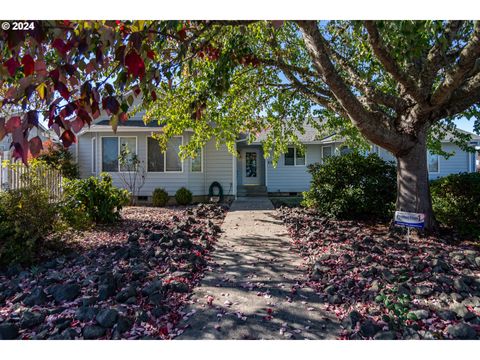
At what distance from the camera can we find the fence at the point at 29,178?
195 inches

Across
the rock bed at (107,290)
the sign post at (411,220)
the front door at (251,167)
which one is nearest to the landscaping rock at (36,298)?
the rock bed at (107,290)

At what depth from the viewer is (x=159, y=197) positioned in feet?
36.8

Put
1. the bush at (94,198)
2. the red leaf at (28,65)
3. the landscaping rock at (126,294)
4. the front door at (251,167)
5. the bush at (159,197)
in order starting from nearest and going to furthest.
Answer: the red leaf at (28,65), the landscaping rock at (126,294), the bush at (94,198), the bush at (159,197), the front door at (251,167)

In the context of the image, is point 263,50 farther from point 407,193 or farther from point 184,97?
point 407,193

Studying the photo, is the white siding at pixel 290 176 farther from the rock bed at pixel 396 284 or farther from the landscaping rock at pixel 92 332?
the landscaping rock at pixel 92 332

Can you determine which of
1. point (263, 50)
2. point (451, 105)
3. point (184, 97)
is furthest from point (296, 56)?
point (451, 105)

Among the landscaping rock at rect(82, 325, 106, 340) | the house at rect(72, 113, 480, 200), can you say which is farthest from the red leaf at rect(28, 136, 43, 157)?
the house at rect(72, 113, 480, 200)

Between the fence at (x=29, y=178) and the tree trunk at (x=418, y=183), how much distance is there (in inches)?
247

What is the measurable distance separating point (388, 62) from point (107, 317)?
474 cm

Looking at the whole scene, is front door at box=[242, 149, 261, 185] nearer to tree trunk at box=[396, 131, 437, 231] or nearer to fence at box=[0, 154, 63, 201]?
fence at box=[0, 154, 63, 201]

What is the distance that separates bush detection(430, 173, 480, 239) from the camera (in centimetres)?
552

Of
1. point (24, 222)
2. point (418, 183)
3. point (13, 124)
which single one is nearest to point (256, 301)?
point (13, 124)

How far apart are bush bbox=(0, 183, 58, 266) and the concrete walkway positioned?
2.62 meters

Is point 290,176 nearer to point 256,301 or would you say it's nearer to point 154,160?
point 154,160
